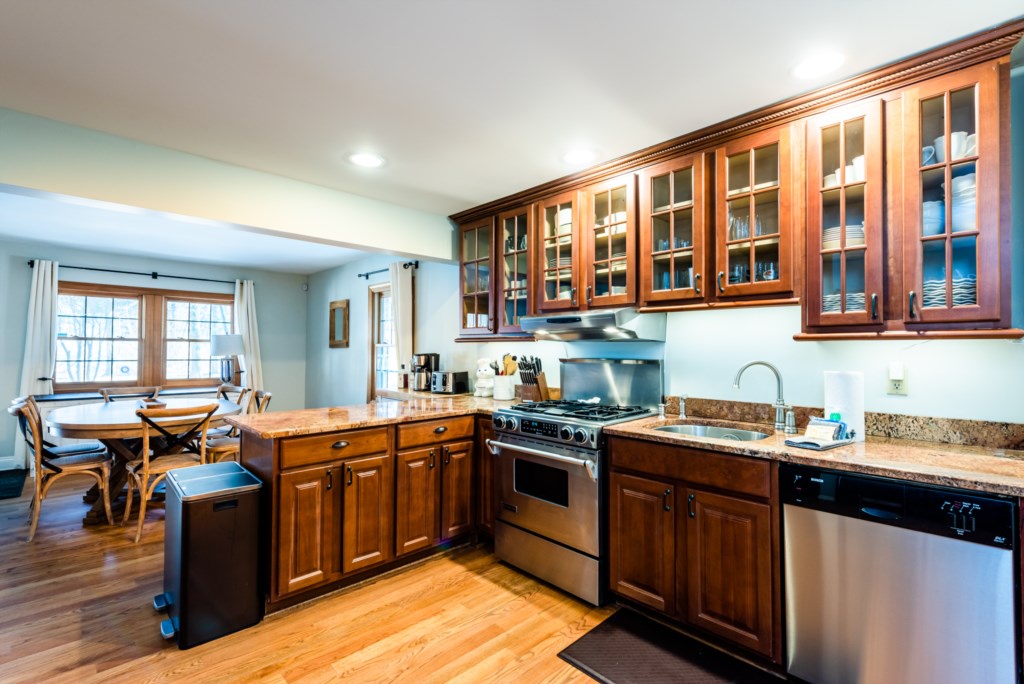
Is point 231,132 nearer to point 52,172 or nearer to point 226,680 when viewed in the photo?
point 52,172

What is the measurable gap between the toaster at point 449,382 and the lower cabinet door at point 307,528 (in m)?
1.70

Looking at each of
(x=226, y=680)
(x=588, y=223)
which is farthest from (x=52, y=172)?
(x=588, y=223)

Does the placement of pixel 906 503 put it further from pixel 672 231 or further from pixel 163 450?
pixel 163 450

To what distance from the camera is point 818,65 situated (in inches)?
74.0

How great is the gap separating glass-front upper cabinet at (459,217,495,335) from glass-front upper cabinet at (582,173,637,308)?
945 millimetres

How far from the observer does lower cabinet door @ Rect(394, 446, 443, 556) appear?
8.96 ft

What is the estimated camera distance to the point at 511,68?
1.91 meters

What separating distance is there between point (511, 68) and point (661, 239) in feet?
4.09

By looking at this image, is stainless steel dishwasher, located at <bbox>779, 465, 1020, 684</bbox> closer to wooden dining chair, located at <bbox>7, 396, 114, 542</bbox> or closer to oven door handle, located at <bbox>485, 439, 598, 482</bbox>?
oven door handle, located at <bbox>485, 439, 598, 482</bbox>

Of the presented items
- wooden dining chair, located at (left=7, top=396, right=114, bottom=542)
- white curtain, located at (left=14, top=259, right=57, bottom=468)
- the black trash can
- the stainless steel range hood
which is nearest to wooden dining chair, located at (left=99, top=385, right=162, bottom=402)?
white curtain, located at (left=14, top=259, right=57, bottom=468)

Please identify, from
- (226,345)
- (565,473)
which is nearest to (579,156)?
(565,473)

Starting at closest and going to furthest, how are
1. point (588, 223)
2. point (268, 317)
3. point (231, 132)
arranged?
point (231, 132), point (588, 223), point (268, 317)

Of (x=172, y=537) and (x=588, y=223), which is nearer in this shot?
(x=172, y=537)

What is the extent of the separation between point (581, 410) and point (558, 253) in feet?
3.55
